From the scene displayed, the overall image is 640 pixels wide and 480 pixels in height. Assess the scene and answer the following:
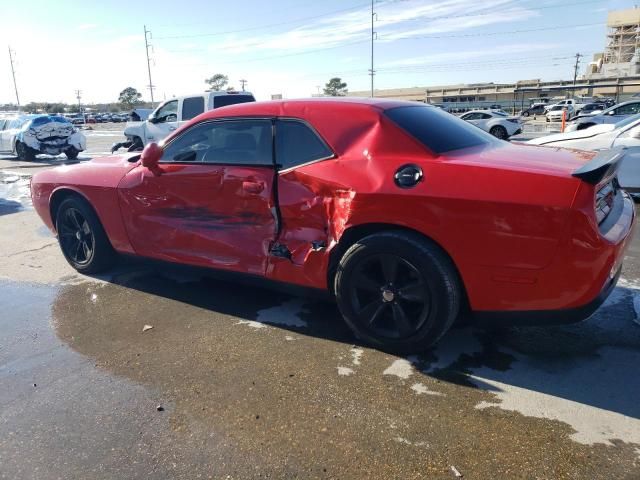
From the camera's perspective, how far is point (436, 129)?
3.46 m

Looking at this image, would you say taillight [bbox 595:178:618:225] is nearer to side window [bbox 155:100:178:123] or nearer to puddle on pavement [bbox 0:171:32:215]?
puddle on pavement [bbox 0:171:32:215]

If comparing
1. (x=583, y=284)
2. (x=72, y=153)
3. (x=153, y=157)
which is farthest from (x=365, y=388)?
(x=72, y=153)

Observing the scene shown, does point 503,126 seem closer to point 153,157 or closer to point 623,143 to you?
point 623,143

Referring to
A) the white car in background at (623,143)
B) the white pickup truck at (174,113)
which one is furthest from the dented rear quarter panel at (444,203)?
the white pickup truck at (174,113)

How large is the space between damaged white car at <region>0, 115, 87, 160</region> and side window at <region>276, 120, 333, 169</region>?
1541 centimetres

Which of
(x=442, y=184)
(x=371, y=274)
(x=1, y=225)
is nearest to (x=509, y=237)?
(x=442, y=184)

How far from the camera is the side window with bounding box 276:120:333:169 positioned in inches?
133

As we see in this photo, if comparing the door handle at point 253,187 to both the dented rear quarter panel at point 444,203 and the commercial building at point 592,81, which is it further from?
the commercial building at point 592,81

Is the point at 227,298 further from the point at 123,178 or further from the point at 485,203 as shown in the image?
the point at 485,203

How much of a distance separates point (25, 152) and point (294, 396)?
1732cm

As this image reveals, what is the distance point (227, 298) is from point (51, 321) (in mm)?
1370

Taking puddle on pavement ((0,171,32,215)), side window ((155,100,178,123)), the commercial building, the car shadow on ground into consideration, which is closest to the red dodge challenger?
the car shadow on ground

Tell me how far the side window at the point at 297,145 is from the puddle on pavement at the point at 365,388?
47.7 inches

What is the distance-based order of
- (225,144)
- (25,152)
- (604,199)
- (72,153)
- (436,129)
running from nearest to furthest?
(604,199) < (436,129) < (225,144) < (25,152) < (72,153)
